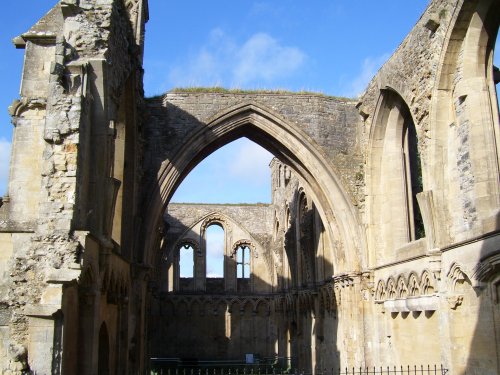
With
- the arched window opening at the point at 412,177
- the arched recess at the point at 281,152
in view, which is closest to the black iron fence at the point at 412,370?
the arched recess at the point at 281,152

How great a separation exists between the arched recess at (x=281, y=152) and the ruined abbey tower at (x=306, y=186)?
0.03 meters

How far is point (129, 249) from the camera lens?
11359 millimetres

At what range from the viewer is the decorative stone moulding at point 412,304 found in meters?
9.34

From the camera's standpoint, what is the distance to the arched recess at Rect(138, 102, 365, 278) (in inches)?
484

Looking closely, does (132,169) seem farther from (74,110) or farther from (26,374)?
(26,374)

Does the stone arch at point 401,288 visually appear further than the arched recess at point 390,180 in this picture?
No

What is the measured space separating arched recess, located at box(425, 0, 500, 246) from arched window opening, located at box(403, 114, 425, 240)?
2.55 metres

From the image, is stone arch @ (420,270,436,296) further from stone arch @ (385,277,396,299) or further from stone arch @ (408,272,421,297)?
stone arch @ (385,277,396,299)

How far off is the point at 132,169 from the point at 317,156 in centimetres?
409

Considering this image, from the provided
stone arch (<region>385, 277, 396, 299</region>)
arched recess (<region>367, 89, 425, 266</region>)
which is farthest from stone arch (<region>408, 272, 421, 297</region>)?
arched recess (<region>367, 89, 425, 266</region>)

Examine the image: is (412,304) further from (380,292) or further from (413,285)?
(380,292)

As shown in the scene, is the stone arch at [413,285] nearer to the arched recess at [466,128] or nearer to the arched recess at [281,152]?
the arched recess at [466,128]

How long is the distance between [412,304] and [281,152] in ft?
16.3

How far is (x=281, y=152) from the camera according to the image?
44.4 ft
